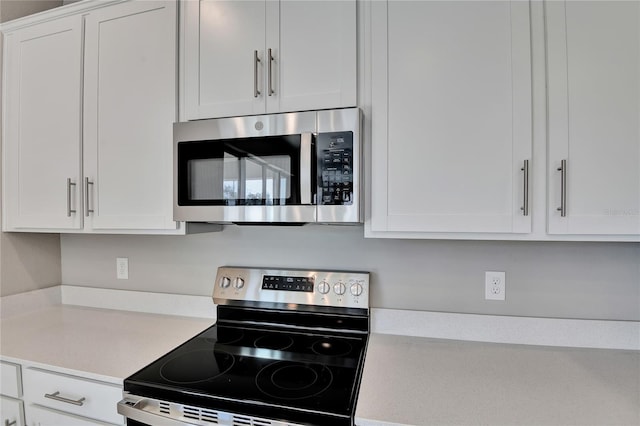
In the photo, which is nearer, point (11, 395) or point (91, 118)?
point (11, 395)

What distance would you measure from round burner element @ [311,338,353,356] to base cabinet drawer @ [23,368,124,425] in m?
0.69

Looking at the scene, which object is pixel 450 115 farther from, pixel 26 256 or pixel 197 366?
pixel 26 256

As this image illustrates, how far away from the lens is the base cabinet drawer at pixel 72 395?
43.7 inches

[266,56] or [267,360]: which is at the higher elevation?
[266,56]

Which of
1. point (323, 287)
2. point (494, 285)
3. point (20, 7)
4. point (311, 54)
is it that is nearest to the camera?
point (311, 54)

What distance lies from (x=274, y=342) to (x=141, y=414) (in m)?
0.52

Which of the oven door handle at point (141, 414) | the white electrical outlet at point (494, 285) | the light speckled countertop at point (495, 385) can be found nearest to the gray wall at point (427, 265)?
the white electrical outlet at point (494, 285)

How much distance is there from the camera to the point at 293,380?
1065 mm

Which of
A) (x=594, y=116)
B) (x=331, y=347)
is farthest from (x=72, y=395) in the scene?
(x=594, y=116)

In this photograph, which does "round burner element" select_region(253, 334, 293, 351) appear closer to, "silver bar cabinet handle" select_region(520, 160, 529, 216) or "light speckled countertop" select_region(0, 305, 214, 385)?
"light speckled countertop" select_region(0, 305, 214, 385)

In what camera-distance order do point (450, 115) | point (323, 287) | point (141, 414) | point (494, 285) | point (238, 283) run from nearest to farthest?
1. point (141, 414)
2. point (450, 115)
3. point (494, 285)
4. point (323, 287)
5. point (238, 283)

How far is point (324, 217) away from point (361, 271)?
1.38ft

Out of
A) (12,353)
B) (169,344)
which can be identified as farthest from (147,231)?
(12,353)

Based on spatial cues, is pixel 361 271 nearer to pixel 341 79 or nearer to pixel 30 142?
pixel 341 79
